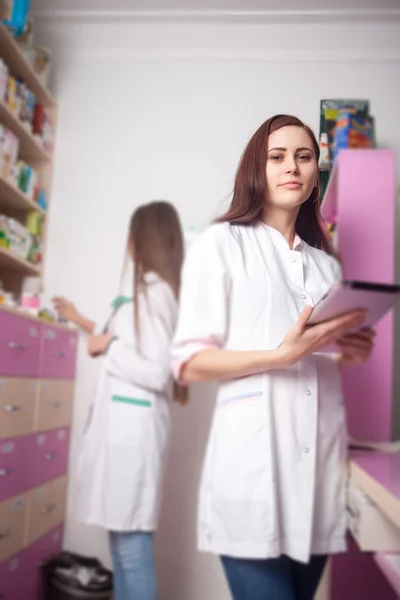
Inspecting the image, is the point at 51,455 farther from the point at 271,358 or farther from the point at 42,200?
the point at 271,358

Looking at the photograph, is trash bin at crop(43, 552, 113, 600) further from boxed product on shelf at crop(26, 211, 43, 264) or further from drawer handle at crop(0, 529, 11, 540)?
boxed product on shelf at crop(26, 211, 43, 264)

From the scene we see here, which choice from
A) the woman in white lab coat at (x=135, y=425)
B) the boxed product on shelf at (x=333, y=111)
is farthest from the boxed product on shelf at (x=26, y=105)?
the boxed product on shelf at (x=333, y=111)

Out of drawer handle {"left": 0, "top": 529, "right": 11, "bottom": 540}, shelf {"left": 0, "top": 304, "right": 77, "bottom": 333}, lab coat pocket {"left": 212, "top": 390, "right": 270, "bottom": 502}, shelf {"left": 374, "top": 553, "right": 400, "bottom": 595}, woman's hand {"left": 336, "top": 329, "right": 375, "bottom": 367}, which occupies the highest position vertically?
shelf {"left": 0, "top": 304, "right": 77, "bottom": 333}

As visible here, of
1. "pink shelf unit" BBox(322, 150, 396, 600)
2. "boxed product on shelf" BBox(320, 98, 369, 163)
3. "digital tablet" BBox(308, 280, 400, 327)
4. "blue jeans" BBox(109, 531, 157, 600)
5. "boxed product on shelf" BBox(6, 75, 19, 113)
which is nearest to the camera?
"digital tablet" BBox(308, 280, 400, 327)

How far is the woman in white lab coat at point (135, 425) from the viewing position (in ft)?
3.41

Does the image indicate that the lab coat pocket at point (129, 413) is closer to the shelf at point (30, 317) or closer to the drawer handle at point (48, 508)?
the shelf at point (30, 317)

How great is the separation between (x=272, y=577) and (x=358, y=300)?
37 cm

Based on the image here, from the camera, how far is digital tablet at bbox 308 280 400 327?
0.81ft

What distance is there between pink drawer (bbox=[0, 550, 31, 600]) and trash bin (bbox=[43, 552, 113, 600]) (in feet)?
A: 0.21

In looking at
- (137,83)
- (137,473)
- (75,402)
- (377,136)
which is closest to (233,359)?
(377,136)

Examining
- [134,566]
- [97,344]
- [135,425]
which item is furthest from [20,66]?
[134,566]

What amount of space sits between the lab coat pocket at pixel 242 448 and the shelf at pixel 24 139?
3.91 ft

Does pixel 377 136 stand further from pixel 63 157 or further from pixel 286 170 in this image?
pixel 63 157

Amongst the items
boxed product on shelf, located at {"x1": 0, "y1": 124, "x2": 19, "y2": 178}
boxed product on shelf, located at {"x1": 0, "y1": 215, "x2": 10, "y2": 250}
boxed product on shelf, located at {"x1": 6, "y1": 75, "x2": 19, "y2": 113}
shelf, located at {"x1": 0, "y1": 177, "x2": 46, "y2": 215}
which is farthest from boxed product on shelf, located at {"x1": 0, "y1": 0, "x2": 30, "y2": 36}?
boxed product on shelf, located at {"x1": 0, "y1": 215, "x2": 10, "y2": 250}
